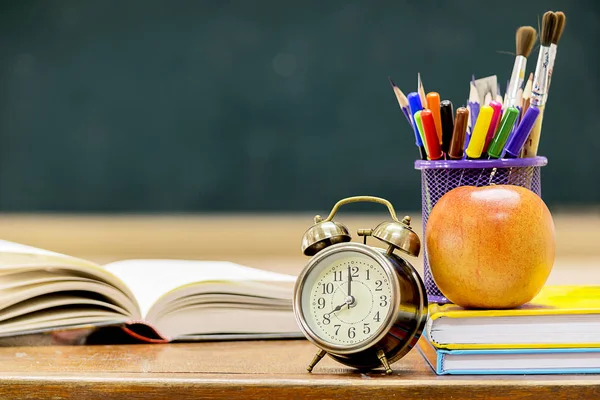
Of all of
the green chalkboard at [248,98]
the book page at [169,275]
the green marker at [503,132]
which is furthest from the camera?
the green chalkboard at [248,98]

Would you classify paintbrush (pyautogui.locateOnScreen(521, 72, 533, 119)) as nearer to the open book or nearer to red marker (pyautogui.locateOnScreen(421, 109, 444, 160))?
red marker (pyautogui.locateOnScreen(421, 109, 444, 160))

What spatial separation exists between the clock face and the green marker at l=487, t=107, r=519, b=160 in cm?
18

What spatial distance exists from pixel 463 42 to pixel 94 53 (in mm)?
1500

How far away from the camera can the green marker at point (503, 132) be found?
0.70m

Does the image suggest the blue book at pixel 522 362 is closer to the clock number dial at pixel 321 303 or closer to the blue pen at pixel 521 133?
the clock number dial at pixel 321 303

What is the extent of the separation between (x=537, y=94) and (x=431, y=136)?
0.36 ft

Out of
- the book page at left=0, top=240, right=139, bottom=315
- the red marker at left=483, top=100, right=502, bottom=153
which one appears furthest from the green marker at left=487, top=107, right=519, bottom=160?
the book page at left=0, top=240, right=139, bottom=315

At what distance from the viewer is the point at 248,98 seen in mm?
3109

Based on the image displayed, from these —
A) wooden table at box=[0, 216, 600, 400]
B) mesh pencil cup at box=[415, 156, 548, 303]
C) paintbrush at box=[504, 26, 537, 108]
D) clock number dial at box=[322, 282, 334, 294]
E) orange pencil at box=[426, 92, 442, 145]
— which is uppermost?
paintbrush at box=[504, 26, 537, 108]

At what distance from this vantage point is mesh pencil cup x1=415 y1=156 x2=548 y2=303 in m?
0.74

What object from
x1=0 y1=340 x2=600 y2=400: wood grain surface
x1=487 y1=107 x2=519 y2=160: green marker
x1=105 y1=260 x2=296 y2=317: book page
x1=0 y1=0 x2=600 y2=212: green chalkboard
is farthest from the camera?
x1=0 y1=0 x2=600 y2=212: green chalkboard

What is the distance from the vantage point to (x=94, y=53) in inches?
124

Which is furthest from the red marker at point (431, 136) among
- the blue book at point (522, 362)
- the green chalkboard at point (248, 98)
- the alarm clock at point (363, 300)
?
the green chalkboard at point (248, 98)

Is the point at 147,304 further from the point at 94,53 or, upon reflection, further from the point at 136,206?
the point at 94,53
